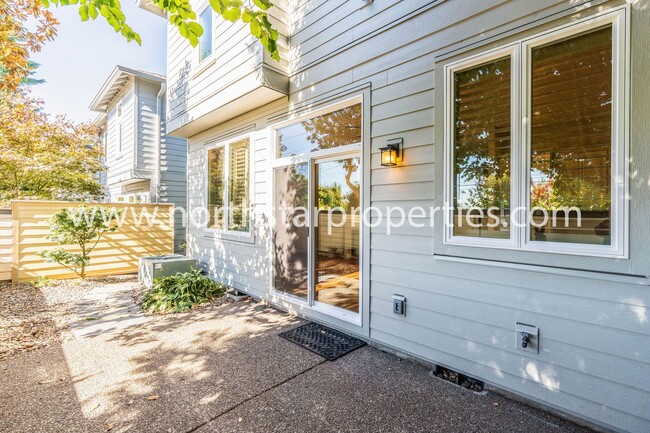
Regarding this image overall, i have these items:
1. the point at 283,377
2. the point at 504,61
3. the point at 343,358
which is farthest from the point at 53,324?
the point at 504,61

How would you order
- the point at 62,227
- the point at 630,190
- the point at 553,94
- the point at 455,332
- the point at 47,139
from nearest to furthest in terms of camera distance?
the point at 630,190 < the point at 553,94 < the point at 455,332 < the point at 62,227 < the point at 47,139

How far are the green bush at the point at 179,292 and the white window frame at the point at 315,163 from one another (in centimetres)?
129

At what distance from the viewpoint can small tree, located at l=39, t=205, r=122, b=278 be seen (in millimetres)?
5660

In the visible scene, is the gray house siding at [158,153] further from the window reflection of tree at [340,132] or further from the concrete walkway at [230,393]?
the window reflection of tree at [340,132]

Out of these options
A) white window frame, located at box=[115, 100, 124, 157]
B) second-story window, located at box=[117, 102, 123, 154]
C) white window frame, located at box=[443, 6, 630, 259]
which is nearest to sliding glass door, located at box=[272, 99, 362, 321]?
white window frame, located at box=[443, 6, 630, 259]

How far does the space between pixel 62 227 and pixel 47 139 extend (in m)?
5.47

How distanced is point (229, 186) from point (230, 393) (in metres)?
3.81

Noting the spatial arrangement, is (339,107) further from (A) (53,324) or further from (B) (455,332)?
(A) (53,324)

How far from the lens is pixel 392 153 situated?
3010mm

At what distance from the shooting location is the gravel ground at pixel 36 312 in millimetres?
3404

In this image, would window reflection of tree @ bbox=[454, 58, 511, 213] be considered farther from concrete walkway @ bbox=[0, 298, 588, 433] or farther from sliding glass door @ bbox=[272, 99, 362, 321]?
concrete walkway @ bbox=[0, 298, 588, 433]

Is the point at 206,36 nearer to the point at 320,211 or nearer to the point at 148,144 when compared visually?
the point at 320,211

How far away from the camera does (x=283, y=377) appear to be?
2.67 m

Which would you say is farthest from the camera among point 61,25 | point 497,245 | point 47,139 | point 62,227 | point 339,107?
point 47,139
